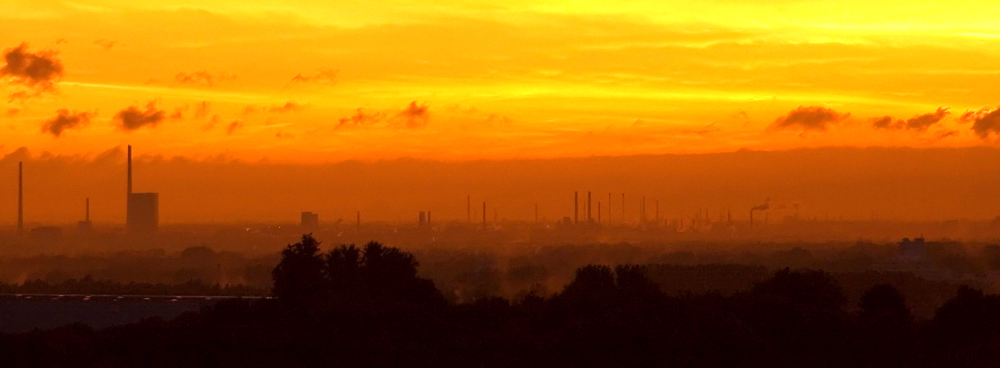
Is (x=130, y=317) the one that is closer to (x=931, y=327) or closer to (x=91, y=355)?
(x=91, y=355)

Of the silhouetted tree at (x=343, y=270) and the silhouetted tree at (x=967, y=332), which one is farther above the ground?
the silhouetted tree at (x=343, y=270)

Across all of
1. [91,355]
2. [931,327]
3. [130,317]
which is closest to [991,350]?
[931,327]

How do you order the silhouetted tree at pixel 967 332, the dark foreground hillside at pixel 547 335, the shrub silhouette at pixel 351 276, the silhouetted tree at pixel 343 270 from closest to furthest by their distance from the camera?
the dark foreground hillside at pixel 547 335
the silhouetted tree at pixel 967 332
the shrub silhouette at pixel 351 276
the silhouetted tree at pixel 343 270

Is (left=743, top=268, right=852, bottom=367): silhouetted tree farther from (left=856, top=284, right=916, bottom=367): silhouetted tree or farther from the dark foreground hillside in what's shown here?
(left=856, top=284, right=916, bottom=367): silhouetted tree

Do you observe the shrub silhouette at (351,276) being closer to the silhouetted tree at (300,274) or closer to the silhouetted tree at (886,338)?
the silhouetted tree at (300,274)

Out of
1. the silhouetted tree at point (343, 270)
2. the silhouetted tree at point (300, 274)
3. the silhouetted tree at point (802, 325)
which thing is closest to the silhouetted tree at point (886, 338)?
the silhouetted tree at point (802, 325)

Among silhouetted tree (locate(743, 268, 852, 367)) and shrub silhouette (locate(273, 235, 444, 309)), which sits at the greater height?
shrub silhouette (locate(273, 235, 444, 309))

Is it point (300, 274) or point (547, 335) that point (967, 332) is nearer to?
point (547, 335)

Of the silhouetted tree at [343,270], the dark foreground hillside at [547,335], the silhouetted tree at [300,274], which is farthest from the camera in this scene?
the silhouetted tree at [343,270]

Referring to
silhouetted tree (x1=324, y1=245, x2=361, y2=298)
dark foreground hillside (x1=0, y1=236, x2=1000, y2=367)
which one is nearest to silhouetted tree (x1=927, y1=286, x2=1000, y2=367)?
dark foreground hillside (x1=0, y1=236, x2=1000, y2=367)
